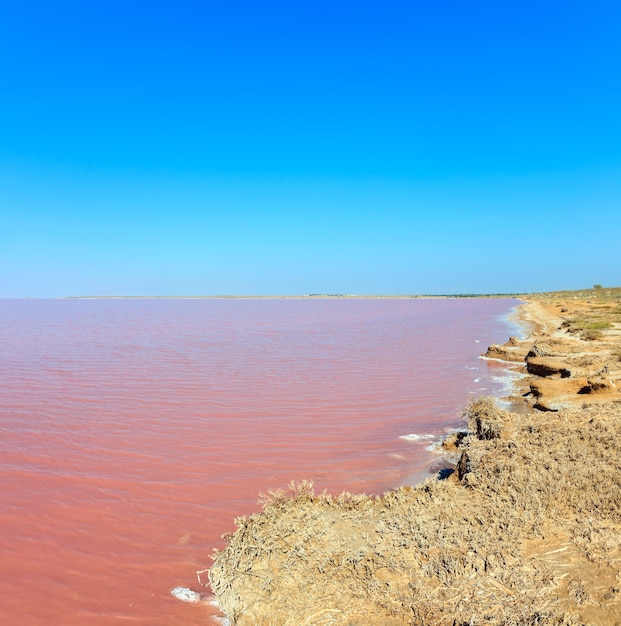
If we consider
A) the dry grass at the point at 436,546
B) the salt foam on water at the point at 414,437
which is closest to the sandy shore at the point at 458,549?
the dry grass at the point at 436,546

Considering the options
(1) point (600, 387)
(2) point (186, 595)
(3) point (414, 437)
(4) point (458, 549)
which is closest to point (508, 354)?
(1) point (600, 387)

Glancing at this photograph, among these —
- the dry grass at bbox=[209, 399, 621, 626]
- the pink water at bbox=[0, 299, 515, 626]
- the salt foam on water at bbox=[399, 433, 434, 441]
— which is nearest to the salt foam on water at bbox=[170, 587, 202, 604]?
the pink water at bbox=[0, 299, 515, 626]

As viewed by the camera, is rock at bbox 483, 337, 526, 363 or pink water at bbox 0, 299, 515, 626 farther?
rock at bbox 483, 337, 526, 363

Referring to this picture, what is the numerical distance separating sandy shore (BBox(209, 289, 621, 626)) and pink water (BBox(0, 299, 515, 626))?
0.68 metres

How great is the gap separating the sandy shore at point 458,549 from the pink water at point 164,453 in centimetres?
68

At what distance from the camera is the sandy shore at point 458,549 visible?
2.96 metres

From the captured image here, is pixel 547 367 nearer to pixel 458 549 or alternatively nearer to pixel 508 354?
pixel 508 354

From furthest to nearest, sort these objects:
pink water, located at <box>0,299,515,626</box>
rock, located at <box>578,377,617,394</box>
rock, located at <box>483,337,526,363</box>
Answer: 1. rock, located at <box>483,337,526,363</box>
2. rock, located at <box>578,377,617,394</box>
3. pink water, located at <box>0,299,515,626</box>

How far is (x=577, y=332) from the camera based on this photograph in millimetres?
19906

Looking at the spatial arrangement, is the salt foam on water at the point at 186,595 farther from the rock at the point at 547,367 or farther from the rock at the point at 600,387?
the rock at the point at 547,367

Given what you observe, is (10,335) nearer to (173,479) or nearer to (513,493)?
(173,479)

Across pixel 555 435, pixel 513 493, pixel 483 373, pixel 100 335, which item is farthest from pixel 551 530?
pixel 100 335

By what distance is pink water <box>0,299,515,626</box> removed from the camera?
3.97 meters

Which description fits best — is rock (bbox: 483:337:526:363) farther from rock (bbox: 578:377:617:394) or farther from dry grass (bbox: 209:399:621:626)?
dry grass (bbox: 209:399:621:626)
